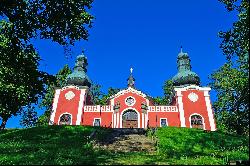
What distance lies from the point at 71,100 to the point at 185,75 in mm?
16603

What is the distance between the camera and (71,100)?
43.5 meters

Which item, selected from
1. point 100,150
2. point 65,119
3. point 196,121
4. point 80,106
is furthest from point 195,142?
point 65,119

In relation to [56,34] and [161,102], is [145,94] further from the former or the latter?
[56,34]

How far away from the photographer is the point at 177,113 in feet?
137

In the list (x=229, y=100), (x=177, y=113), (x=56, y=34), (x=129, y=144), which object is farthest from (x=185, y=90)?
(x=56, y=34)

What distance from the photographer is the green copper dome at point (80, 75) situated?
45.3 metres

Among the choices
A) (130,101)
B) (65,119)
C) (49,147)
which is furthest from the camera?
(130,101)

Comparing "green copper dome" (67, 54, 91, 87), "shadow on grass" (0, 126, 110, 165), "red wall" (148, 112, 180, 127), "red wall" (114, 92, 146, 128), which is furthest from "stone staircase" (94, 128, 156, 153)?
"green copper dome" (67, 54, 91, 87)

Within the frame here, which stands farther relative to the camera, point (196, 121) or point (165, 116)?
point (165, 116)

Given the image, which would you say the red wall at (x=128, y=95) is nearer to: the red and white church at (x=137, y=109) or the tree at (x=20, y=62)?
the red and white church at (x=137, y=109)

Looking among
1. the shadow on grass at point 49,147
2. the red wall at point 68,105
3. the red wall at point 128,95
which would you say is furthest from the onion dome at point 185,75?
the shadow on grass at point 49,147

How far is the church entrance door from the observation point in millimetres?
42062

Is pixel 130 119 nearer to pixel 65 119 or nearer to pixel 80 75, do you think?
pixel 65 119

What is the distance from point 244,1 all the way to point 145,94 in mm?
30468
